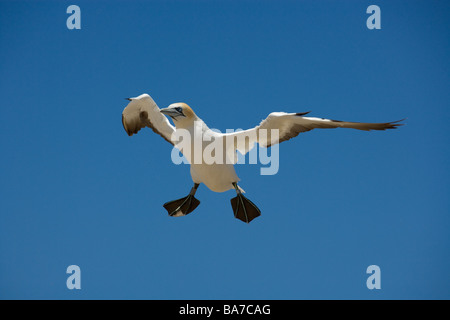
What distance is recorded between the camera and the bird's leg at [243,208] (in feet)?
31.8

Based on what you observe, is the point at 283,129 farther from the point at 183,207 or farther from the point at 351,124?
the point at 183,207

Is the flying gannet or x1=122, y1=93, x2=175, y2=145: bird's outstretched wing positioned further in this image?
x1=122, y1=93, x2=175, y2=145: bird's outstretched wing

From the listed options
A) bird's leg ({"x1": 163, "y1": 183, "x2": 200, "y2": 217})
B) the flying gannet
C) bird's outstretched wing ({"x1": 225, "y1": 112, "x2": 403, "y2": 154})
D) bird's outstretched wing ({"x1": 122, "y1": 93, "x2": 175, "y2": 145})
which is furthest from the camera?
bird's leg ({"x1": 163, "y1": 183, "x2": 200, "y2": 217})

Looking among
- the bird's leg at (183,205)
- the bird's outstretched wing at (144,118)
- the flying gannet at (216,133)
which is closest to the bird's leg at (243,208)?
the flying gannet at (216,133)

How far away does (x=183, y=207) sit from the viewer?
10.2 m

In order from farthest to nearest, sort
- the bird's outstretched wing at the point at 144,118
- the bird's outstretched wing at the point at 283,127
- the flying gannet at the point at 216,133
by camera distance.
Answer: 1. the bird's outstretched wing at the point at 144,118
2. the flying gannet at the point at 216,133
3. the bird's outstretched wing at the point at 283,127

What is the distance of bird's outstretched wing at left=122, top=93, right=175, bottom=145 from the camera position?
31.7 ft

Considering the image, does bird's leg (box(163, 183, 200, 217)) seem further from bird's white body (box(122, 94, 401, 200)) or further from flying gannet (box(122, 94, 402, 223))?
bird's white body (box(122, 94, 401, 200))

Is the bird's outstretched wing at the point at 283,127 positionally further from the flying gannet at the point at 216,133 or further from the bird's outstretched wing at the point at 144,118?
the bird's outstretched wing at the point at 144,118

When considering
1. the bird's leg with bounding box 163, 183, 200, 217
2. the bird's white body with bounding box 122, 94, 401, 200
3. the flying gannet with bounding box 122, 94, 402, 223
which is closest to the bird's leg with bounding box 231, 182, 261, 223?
the flying gannet with bounding box 122, 94, 402, 223

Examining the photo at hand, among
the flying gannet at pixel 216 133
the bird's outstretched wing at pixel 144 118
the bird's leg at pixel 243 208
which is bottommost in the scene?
the bird's leg at pixel 243 208

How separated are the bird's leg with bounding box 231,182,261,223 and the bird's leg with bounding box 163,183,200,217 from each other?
837 mm

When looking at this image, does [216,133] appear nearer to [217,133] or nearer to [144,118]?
[217,133]

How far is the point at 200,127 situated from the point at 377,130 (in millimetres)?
2917
